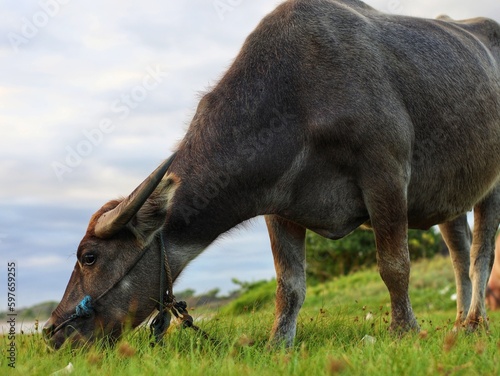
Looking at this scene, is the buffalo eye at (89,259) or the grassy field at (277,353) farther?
the buffalo eye at (89,259)

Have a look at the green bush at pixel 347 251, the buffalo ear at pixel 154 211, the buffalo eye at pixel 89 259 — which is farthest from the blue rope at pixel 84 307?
the green bush at pixel 347 251

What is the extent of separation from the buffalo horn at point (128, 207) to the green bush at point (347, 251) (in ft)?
46.2

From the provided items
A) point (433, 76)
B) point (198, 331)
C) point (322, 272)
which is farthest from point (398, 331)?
point (322, 272)

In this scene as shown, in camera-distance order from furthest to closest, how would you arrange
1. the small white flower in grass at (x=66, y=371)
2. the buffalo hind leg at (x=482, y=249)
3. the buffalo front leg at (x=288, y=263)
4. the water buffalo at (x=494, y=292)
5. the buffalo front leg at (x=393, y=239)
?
the water buffalo at (x=494, y=292) → the buffalo hind leg at (x=482, y=249) → the buffalo front leg at (x=288, y=263) → the buffalo front leg at (x=393, y=239) → the small white flower in grass at (x=66, y=371)

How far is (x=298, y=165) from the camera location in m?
5.73

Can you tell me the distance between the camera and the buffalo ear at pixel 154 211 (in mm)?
5184

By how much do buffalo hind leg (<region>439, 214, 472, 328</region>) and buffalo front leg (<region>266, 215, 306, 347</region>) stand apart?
2608 mm

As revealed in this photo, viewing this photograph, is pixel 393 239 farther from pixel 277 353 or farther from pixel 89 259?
pixel 89 259

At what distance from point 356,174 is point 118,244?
1.96 m

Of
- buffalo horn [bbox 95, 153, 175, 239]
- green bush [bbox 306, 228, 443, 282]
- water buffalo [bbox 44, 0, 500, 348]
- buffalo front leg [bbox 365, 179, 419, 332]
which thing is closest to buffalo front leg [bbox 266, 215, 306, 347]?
water buffalo [bbox 44, 0, 500, 348]

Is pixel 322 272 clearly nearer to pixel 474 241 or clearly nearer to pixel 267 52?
pixel 474 241

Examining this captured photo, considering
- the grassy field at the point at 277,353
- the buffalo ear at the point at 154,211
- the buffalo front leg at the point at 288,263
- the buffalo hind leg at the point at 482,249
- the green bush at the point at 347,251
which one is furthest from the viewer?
the green bush at the point at 347,251

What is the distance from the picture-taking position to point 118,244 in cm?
534

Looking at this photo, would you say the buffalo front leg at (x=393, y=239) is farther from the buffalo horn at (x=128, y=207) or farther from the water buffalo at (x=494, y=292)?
the water buffalo at (x=494, y=292)
